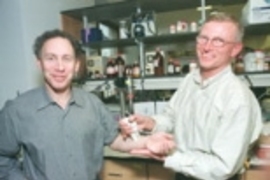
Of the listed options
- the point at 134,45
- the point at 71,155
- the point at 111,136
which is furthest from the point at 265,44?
the point at 71,155

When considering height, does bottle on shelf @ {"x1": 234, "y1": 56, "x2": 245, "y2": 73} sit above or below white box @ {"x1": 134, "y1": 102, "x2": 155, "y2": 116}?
above

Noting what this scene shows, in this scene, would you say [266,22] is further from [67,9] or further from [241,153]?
[67,9]

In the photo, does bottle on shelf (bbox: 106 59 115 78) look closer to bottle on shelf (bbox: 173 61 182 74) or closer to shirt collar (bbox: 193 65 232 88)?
bottle on shelf (bbox: 173 61 182 74)

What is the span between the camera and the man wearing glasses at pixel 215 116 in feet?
4.48

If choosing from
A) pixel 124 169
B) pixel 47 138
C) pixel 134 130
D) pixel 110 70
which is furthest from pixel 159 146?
pixel 110 70

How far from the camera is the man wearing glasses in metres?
1.37

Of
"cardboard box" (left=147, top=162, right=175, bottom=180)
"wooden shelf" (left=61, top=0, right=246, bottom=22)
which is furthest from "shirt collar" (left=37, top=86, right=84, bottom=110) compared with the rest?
"wooden shelf" (left=61, top=0, right=246, bottom=22)

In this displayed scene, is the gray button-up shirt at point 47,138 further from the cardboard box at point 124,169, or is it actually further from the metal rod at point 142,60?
the metal rod at point 142,60

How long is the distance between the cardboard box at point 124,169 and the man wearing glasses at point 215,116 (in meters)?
0.65

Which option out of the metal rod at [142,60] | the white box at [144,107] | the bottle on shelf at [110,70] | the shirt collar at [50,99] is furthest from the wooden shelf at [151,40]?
the shirt collar at [50,99]

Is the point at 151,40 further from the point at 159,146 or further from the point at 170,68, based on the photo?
the point at 159,146

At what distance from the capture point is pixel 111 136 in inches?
65.6

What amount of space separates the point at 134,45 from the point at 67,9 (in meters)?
0.66

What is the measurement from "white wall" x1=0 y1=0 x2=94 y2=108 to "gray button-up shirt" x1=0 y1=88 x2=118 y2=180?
1.02m
